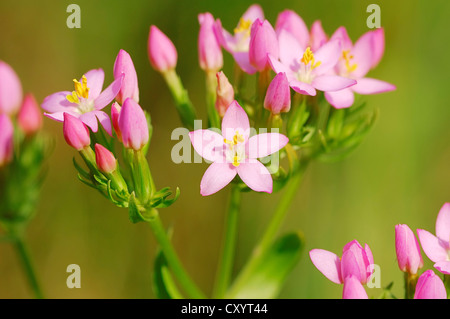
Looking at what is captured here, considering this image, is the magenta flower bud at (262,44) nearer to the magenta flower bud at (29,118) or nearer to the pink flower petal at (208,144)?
the pink flower petal at (208,144)

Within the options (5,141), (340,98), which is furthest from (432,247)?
(5,141)

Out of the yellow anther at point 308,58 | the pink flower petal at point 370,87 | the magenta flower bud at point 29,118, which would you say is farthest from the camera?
the magenta flower bud at point 29,118

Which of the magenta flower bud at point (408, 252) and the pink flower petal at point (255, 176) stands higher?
the pink flower petal at point (255, 176)

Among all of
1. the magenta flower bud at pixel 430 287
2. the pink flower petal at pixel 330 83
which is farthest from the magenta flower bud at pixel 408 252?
the pink flower petal at pixel 330 83

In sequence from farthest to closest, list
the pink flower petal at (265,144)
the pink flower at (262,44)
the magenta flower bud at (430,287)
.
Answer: the pink flower at (262,44)
the pink flower petal at (265,144)
the magenta flower bud at (430,287)

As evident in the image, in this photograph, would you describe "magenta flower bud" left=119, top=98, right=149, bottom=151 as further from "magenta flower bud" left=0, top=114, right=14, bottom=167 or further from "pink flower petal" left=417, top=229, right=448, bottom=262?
"pink flower petal" left=417, top=229, right=448, bottom=262

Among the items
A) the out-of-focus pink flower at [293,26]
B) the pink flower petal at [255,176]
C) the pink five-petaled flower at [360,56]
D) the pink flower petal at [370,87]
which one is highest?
the out-of-focus pink flower at [293,26]
